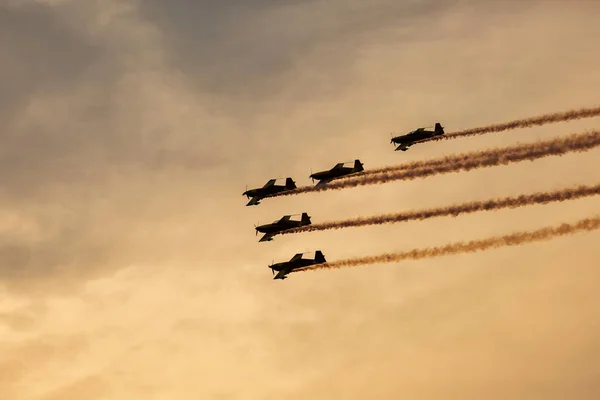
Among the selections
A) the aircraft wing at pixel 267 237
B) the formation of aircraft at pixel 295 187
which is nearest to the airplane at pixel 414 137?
the formation of aircraft at pixel 295 187

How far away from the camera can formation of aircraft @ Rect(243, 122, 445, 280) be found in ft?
494

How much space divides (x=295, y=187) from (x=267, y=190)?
17.1 ft

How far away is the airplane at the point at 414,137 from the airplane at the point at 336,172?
7.16 m

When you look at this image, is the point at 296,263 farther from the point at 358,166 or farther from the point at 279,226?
the point at 358,166

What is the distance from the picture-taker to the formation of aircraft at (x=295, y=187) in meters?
A: 150

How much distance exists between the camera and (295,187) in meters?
155

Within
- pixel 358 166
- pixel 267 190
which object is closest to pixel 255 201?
pixel 267 190

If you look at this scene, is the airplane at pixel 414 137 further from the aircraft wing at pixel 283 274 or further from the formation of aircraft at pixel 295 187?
the aircraft wing at pixel 283 274

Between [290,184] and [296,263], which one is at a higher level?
[290,184]

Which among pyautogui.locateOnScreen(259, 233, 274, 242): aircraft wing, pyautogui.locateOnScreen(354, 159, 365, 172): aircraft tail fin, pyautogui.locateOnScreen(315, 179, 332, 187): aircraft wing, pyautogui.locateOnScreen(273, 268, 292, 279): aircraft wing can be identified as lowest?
pyautogui.locateOnScreen(273, 268, 292, 279): aircraft wing

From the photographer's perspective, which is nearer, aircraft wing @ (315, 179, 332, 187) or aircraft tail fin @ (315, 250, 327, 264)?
aircraft wing @ (315, 179, 332, 187)

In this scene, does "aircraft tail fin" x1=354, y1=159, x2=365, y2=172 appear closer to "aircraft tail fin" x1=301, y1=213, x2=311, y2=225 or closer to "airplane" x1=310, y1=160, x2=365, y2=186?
"airplane" x1=310, y1=160, x2=365, y2=186

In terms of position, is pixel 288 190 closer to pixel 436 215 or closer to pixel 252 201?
pixel 252 201

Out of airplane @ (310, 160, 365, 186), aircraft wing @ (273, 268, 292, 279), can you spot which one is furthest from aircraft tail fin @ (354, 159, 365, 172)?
aircraft wing @ (273, 268, 292, 279)
